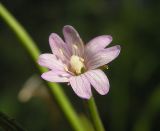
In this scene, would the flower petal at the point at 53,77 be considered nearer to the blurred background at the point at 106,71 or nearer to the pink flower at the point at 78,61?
the pink flower at the point at 78,61

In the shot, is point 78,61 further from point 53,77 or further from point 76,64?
point 53,77

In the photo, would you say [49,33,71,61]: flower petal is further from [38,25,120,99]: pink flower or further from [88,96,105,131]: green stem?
[88,96,105,131]: green stem

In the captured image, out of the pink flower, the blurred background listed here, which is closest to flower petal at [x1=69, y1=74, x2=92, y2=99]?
the pink flower

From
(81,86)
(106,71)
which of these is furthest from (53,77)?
(106,71)

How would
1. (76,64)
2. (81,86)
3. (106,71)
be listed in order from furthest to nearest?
(106,71) → (76,64) → (81,86)

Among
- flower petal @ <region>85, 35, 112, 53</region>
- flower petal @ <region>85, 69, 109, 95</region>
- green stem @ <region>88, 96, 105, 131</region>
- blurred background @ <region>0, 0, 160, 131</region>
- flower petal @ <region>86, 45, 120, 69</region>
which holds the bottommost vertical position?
blurred background @ <region>0, 0, 160, 131</region>

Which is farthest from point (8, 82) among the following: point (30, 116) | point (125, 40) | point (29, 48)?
point (29, 48)
